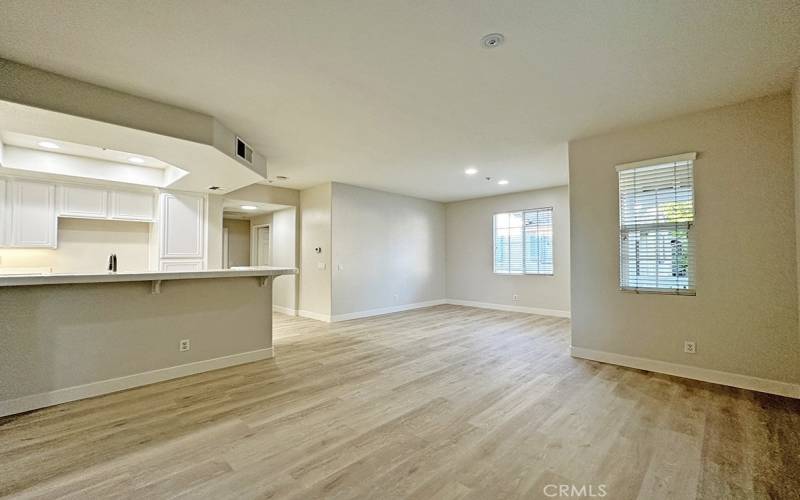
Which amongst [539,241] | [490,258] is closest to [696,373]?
[539,241]

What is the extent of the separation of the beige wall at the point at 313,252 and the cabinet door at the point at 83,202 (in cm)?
321

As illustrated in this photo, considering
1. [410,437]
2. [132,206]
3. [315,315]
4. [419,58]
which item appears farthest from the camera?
[315,315]

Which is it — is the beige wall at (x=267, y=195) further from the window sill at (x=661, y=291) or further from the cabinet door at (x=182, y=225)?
the window sill at (x=661, y=291)

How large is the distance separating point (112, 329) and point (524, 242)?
7.05 meters

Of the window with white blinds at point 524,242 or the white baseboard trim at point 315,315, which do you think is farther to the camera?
the window with white blinds at point 524,242

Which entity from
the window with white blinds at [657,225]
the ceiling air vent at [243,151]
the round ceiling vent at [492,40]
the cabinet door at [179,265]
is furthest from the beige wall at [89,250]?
the window with white blinds at [657,225]

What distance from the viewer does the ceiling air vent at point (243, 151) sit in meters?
4.07

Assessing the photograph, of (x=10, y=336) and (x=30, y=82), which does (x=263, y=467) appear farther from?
(x=30, y=82)

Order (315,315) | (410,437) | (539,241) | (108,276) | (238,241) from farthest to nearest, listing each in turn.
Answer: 1. (238,241)
2. (539,241)
3. (315,315)
4. (108,276)
5. (410,437)

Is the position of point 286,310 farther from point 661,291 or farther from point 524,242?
point 661,291

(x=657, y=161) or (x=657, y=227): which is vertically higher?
(x=657, y=161)

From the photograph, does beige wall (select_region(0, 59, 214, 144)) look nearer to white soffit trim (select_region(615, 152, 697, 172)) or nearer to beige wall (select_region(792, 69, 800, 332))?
white soffit trim (select_region(615, 152, 697, 172))

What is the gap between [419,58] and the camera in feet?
8.24

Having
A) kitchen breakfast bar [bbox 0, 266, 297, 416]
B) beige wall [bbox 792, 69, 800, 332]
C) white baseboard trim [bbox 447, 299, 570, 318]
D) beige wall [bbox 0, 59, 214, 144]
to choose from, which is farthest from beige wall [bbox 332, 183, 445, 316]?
beige wall [bbox 792, 69, 800, 332]
